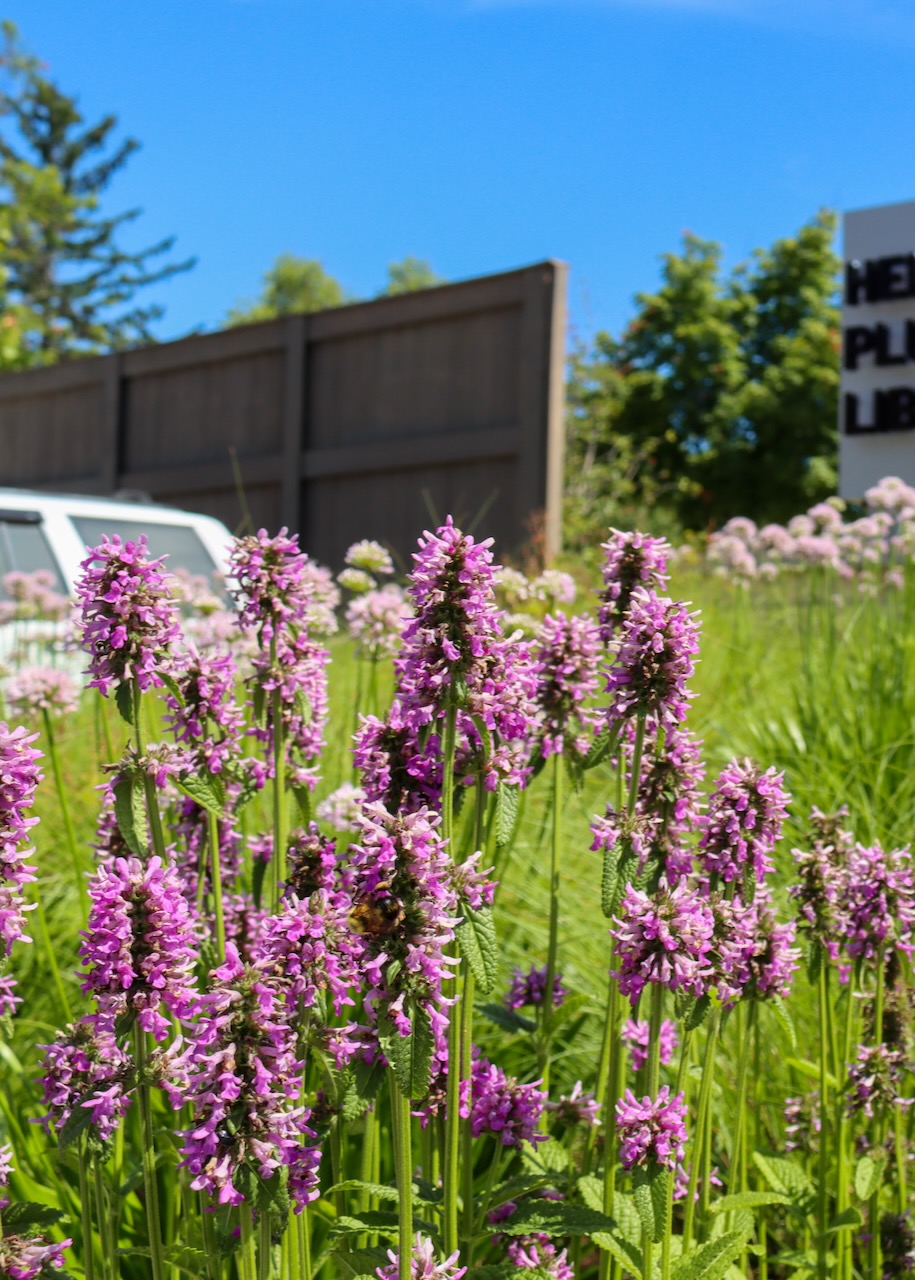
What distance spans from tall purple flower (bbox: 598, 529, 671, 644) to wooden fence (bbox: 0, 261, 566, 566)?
281 inches

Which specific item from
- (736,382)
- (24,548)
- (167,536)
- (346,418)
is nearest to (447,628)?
(24,548)

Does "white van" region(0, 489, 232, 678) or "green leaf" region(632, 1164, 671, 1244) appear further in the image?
"white van" region(0, 489, 232, 678)

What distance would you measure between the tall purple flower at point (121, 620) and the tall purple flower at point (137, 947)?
0.35 m

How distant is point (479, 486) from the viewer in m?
12.2

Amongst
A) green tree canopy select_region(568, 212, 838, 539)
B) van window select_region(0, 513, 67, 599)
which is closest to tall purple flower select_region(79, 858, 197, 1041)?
van window select_region(0, 513, 67, 599)

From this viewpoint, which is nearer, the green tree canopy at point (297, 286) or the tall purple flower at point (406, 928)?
the tall purple flower at point (406, 928)

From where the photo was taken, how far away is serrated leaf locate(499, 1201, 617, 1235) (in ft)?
5.22

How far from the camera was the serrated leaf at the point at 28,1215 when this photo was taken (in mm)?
1520

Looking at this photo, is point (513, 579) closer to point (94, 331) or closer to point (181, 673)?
point (181, 673)

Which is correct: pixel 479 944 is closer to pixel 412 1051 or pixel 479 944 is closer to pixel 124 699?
pixel 412 1051

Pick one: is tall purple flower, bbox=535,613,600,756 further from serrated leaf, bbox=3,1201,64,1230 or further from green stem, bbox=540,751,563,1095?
serrated leaf, bbox=3,1201,64,1230

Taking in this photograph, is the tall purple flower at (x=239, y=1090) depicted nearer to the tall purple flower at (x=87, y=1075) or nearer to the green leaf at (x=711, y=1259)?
the tall purple flower at (x=87, y=1075)

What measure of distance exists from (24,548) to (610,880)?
294 inches

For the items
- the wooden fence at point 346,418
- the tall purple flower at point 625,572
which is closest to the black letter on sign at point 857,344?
the wooden fence at point 346,418
